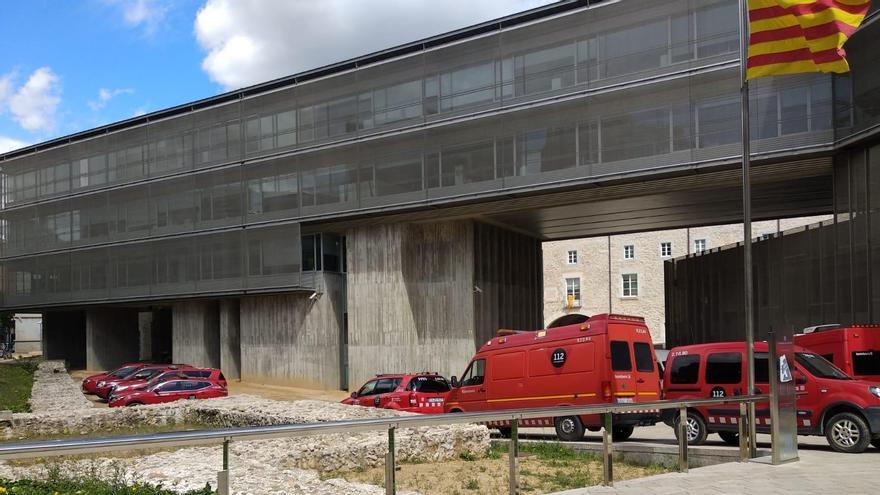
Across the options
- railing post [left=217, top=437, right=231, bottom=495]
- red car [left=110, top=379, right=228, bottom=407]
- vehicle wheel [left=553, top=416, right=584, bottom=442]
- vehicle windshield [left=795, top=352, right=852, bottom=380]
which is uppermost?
railing post [left=217, top=437, right=231, bottom=495]

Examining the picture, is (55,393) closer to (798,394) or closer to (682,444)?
(798,394)

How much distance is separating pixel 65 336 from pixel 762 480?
6231 centimetres

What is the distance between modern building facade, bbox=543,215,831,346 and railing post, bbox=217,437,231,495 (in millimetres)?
62188

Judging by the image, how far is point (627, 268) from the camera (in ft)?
226

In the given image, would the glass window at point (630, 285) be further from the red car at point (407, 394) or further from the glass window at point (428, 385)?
the red car at point (407, 394)

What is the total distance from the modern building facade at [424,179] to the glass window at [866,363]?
1039 centimetres

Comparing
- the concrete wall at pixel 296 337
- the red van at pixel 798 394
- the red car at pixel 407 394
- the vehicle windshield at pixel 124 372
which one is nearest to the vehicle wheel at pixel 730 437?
the red van at pixel 798 394

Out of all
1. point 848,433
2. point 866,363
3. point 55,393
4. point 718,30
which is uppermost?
point 718,30

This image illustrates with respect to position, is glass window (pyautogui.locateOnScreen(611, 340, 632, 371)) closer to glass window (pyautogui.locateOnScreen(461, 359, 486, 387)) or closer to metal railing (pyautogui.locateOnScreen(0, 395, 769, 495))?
glass window (pyautogui.locateOnScreen(461, 359, 486, 387))

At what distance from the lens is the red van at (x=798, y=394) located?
49.9 ft

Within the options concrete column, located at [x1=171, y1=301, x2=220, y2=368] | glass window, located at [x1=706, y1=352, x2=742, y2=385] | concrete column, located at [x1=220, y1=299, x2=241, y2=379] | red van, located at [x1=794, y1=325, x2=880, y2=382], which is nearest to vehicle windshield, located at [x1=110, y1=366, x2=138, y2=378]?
concrete column, located at [x1=220, y1=299, x2=241, y2=379]

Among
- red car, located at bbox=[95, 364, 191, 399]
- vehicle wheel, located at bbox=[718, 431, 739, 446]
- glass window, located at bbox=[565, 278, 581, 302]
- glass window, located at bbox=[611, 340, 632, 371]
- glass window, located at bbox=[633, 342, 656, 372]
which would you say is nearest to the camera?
vehicle wheel, located at bbox=[718, 431, 739, 446]

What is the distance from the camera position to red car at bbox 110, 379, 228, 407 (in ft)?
97.0

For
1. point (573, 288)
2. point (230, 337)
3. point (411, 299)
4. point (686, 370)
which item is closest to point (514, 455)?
point (686, 370)
